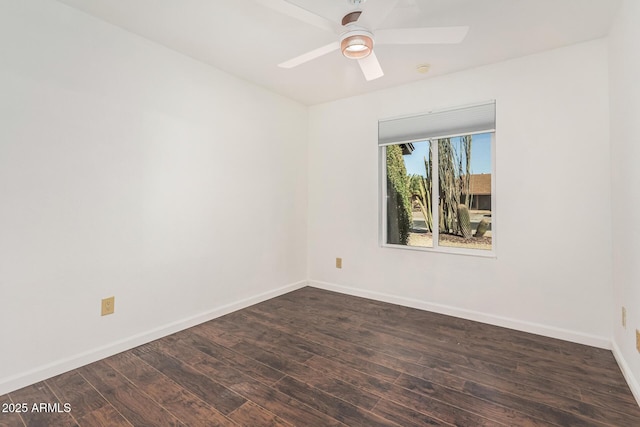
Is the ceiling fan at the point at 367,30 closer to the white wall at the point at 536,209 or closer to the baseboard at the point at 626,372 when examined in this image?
the white wall at the point at 536,209

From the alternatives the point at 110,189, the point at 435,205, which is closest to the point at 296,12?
the point at 110,189

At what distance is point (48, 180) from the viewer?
1916mm

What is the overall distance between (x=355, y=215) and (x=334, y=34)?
199cm

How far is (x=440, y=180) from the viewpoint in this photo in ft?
10.5

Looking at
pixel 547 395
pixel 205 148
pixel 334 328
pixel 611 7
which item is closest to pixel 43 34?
pixel 205 148

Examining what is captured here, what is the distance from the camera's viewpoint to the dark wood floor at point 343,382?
1.57 meters

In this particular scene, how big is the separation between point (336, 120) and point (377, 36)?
188 centimetres

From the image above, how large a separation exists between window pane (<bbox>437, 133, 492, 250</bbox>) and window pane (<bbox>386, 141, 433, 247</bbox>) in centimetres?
15

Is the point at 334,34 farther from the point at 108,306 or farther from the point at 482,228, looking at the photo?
the point at 108,306

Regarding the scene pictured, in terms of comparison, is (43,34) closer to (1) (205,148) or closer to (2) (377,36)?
(1) (205,148)

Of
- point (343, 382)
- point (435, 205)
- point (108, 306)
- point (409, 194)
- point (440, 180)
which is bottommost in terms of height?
point (343, 382)

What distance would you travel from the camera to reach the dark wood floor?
1.57 meters

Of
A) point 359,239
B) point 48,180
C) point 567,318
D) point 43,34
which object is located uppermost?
point 43,34

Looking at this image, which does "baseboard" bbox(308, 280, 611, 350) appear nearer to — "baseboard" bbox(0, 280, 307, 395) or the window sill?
the window sill
